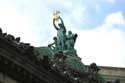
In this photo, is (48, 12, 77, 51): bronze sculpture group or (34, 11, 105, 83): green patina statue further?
(48, 12, 77, 51): bronze sculpture group

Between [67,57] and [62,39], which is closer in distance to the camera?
[67,57]

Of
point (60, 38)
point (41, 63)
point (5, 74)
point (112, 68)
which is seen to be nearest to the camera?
point (5, 74)

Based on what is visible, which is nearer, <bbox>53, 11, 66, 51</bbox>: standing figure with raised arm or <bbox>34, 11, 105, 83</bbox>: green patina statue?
<bbox>34, 11, 105, 83</bbox>: green patina statue

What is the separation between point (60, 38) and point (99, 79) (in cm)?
519

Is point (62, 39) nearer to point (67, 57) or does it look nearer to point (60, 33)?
point (60, 33)

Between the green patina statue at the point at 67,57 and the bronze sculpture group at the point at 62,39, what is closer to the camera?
the green patina statue at the point at 67,57

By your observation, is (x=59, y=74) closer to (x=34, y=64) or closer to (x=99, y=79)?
(x=34, y=64)

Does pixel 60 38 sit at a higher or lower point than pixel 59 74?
higher

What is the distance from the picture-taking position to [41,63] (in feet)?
109

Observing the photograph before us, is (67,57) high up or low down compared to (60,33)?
down

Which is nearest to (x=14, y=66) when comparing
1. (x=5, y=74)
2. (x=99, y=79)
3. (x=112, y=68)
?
(x=5, y=74)

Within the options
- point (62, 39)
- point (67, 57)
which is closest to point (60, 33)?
point (62, 39)

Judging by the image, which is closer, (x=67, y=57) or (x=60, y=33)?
(x=67, y=57)

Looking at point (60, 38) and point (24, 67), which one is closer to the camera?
point (24, 67)
